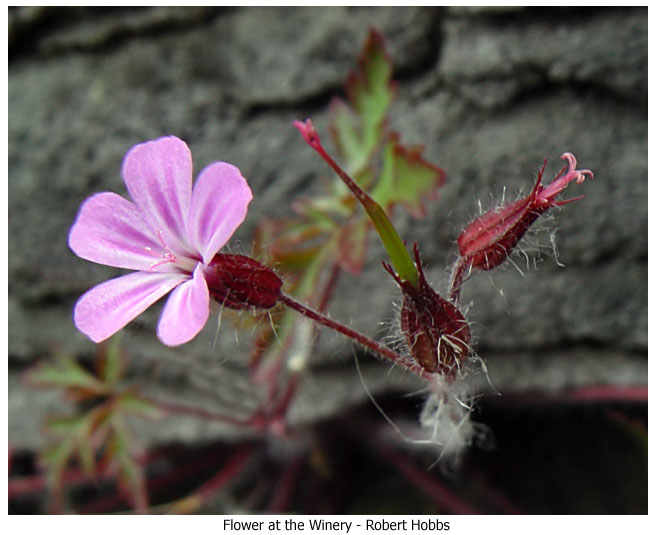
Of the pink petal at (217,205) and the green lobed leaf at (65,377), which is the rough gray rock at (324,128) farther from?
the pink petal at (217,205)

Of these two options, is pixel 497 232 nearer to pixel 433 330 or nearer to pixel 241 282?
pixel 433 330

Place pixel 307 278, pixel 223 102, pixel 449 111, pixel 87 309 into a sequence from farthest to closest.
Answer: pixel 223 102, pixel 449 111, pixel 307 278, pixel 87 309

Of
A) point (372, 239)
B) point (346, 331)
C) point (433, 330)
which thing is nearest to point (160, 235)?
point (346, 331)

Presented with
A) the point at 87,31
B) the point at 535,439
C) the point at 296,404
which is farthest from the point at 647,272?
the point at 87,31

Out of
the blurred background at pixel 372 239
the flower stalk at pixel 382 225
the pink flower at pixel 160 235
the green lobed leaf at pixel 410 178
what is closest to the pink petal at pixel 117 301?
the pink flower at pixel 160 235

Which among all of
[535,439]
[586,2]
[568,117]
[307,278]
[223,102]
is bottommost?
[535,439]

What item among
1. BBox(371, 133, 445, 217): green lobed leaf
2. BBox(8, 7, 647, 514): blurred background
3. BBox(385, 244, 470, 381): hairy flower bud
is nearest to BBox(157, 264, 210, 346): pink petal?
→ BBox(385, 244, 470, 381): hairy flower bud

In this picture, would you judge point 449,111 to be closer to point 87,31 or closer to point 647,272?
point 647,272

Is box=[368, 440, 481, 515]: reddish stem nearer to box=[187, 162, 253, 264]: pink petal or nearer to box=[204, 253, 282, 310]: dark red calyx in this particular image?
box=[204, 253, 282, 310]: dark red calyx
